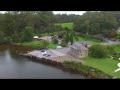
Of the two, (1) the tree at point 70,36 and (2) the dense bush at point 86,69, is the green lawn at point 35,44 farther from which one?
(2) the dense bush at point 86,69

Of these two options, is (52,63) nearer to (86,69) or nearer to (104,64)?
(86,69)

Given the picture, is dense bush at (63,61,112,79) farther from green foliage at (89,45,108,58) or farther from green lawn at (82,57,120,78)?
green foliage at (89,45,108,58)

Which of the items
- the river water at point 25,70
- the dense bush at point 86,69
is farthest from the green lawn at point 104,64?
the river water at point 25,70

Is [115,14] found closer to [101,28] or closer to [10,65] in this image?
[101,28]

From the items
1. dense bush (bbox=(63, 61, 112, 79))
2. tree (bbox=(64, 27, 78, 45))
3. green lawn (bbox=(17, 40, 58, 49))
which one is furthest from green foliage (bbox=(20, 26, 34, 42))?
dense bush (bbox=(63, 61, 112, 79))

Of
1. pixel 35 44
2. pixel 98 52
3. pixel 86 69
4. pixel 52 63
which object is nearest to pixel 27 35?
pixel 35 44
